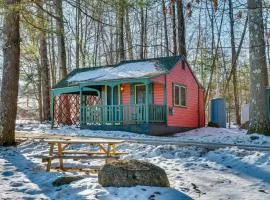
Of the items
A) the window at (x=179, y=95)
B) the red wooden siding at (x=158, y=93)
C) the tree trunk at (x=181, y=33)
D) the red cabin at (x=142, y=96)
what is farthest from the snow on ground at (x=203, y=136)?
the tree trunk at (x=181, y=33)

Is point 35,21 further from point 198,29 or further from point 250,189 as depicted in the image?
point 198,29

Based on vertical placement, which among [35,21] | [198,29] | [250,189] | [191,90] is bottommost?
[250,189]

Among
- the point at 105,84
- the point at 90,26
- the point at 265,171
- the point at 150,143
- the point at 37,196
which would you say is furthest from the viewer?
the point at 90,26

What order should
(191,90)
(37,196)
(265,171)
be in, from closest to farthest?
(37,196), (265,171), (191,90)

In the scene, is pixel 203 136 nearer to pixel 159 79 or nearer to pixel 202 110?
pixel 159 79

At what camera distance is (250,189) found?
20.6 feet

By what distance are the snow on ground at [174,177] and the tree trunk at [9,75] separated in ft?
2.69

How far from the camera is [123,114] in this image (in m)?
17.8

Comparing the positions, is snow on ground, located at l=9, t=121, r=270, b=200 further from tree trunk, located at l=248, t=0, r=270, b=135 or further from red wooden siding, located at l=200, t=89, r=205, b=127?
red wooden siding, located at l=200, t=89, r=205, b=127

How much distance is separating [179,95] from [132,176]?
13.4 m

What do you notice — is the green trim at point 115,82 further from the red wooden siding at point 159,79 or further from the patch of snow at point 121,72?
the red wooden siding at point 159,79

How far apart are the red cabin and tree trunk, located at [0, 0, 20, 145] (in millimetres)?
6679

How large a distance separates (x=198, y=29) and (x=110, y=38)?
365 inches

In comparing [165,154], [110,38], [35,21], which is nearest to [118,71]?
[35,21]
